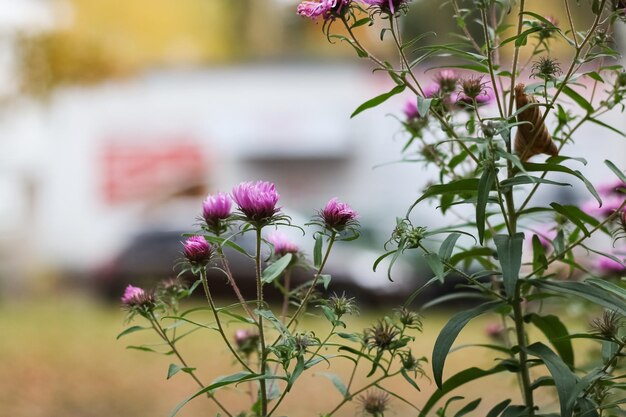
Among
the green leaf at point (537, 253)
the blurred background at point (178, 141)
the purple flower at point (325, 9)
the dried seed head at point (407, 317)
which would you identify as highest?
the blurred background at point (178, 141)

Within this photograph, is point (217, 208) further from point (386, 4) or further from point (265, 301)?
point (386, 4)

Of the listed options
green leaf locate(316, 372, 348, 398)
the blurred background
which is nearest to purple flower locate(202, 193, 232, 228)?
green leaf locate(316, 372, 348, 398)

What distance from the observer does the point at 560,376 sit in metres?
0.83

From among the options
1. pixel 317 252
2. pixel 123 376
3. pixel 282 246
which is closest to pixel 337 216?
pixel 317 252

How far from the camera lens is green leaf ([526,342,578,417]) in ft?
2.62

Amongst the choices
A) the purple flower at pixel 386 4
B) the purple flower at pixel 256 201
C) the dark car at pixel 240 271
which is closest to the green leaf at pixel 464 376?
the purple flower at pixel 256 201

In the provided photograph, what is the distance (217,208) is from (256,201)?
6 cm

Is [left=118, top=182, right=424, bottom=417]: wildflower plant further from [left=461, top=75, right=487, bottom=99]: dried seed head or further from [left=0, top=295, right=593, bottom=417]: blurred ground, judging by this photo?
[left=0, top=295, right=593, bottom=417]: blurred ground

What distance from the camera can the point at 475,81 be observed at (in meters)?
0.91

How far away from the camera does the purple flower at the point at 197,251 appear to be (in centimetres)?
84

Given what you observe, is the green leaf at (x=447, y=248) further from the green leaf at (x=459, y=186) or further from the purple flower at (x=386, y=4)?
the purple flower at (x=386, y=4)

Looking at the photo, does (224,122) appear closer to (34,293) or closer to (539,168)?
(34,293)

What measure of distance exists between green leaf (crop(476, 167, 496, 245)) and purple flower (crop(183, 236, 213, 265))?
9.6 inches

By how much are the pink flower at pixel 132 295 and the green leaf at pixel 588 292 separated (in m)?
0.38
